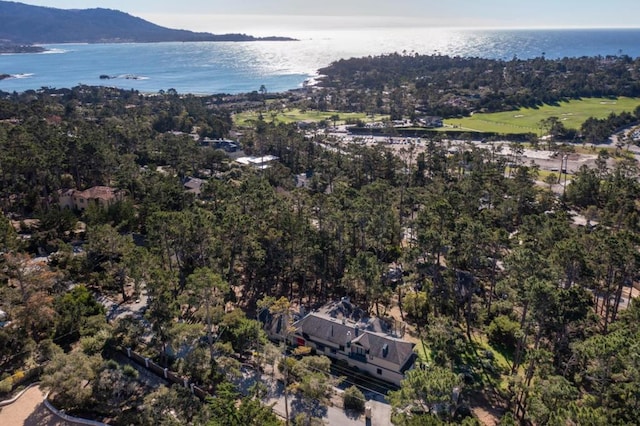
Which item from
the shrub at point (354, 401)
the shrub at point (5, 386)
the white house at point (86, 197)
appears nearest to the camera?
the shrub at point (5, 386)

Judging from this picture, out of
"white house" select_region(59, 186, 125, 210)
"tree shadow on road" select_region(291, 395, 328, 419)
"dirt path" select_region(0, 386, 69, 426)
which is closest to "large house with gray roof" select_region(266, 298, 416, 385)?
"tree shadow on road" select_region(291, 395, 328, 419)

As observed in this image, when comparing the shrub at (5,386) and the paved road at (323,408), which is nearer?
the shrub at (5,386)

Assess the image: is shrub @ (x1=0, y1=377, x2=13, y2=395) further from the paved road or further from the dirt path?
the paved road

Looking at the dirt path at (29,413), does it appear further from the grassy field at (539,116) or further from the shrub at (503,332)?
the grassy field at (539,116)

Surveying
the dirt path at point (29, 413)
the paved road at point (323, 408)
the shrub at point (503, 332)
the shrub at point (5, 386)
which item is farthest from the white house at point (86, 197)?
the shrub at point (503, 332)

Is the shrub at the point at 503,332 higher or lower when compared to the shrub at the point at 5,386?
lower

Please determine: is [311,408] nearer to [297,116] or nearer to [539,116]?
[297,116]

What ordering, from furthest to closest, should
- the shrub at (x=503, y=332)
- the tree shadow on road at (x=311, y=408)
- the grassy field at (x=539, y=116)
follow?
1. the grassy field at (x=539, y=116)
2. the shrub at (x=503, y=332)
3. the tree shadow on road at (x=311, y=408)

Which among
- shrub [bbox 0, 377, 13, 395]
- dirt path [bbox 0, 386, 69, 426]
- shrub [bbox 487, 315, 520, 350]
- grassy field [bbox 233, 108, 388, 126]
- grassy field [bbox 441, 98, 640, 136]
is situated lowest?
shrub [bbox 487, 315, 520, 350]
